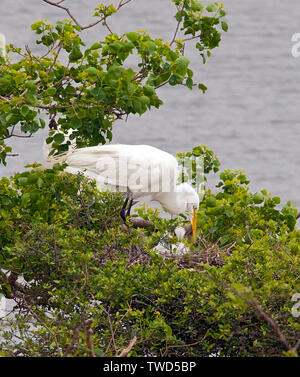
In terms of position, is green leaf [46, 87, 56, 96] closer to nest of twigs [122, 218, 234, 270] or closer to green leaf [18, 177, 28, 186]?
green leaf [18, 177, 28, 186]

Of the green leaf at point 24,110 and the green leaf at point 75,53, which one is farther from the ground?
the green leaf at point 75,53

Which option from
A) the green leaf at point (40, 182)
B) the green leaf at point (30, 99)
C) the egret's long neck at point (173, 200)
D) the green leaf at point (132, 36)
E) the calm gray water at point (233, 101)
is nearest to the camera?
the green leaf at point (30, 99)

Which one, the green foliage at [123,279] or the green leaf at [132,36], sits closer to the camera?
the green foliage at [123,279]

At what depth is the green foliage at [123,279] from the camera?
4.44m

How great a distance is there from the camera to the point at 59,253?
485 centimetres

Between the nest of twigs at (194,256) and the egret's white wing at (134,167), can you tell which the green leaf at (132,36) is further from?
the egret's white wing at (134,167)

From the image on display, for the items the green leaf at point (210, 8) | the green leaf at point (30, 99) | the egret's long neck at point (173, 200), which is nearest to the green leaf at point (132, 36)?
Result: the green leaf at point (30, 99)

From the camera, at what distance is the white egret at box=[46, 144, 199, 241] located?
20.9 feet

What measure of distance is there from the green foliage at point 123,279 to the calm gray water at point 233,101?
5.27 meters

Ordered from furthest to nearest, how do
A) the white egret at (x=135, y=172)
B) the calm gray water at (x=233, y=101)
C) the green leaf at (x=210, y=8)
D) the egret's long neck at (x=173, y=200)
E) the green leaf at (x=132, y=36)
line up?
1. the calm gray water at (x=233, y=101)
2. the egret's long neck at (x=173, y=200)
3. the white egret at (x=135, y=172)
4. the green leaf at (x=210, y=8)
5. the green leaf at (x=132, y=36)

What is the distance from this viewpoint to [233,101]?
1450 centimetres

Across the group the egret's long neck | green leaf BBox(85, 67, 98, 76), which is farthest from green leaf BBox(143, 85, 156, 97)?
the egret's long neck
